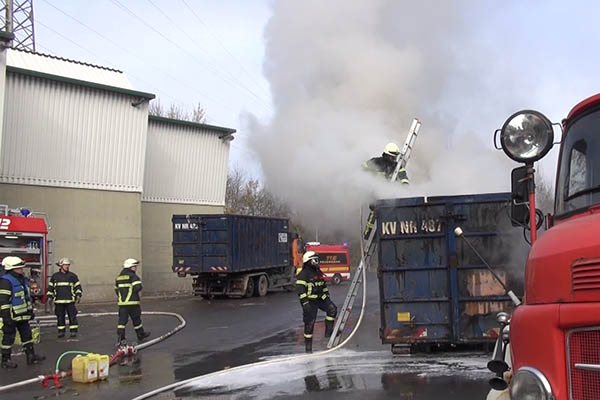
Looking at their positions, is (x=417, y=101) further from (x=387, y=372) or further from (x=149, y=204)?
(x=149, y=204)

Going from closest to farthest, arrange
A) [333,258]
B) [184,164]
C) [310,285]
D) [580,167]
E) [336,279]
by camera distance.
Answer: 1. [580,167]
2. [310,285]
3. [184,164]
4. [336,279]
5. [333,258]

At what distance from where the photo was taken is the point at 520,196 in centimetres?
397

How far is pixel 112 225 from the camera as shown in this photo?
22750 millimetres

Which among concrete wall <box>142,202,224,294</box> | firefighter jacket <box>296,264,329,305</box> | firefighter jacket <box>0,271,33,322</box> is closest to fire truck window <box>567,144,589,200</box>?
firefighter jacket <box>296,264,329,305</box>

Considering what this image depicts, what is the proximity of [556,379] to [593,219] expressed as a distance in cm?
83

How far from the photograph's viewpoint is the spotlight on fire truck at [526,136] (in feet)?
12.2

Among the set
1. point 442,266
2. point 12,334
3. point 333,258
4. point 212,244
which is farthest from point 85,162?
point 442,266

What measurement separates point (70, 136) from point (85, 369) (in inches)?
603

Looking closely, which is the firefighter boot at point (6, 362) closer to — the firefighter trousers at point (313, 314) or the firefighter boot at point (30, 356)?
the firefighter boot at point (30, 356)

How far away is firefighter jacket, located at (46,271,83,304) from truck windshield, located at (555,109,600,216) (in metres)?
11.5

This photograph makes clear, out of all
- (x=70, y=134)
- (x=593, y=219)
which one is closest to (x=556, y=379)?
(x=593, y=219)

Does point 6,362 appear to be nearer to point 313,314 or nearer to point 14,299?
point 14,299

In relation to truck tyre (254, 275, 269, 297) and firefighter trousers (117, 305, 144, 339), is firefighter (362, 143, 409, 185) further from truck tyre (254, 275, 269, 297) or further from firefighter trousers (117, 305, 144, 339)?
truck tyre (254, 275, 269, 297)

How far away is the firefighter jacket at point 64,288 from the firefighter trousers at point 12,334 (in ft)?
10.1
